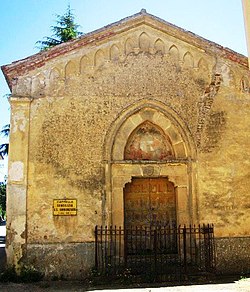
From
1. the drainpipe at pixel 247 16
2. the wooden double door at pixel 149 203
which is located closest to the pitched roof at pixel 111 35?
the wooden double door at pixel 149 203

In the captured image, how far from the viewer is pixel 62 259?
9.84 meters

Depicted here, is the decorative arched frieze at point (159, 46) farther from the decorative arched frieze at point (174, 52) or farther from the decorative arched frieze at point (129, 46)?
the decorative arched frieze at point (129, 46)

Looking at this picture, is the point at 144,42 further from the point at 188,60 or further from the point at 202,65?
the point at 202,65

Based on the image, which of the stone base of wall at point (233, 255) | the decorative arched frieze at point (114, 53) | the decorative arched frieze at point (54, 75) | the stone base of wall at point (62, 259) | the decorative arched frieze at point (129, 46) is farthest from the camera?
the decorative arched frieze at point (129, 46)

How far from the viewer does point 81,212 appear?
10.1 metres

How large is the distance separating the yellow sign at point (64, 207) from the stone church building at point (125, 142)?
0.03m

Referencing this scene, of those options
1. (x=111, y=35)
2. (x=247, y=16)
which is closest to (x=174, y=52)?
(x=111, y=35)

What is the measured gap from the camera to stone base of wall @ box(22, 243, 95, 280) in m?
9.73

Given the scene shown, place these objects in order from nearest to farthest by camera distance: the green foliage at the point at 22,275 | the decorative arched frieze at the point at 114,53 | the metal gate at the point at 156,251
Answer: the green foliage at the point at 22,275 < the metal gate at the point at 156,251 < the decorative arched frieze at the point at 114,53

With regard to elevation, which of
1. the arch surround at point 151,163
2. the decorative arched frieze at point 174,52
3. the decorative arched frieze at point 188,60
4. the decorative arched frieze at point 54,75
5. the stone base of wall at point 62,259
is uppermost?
the decorative arched frieze at point 174,52

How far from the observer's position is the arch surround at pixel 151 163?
1053 centimetres

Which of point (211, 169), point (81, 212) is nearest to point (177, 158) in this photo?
point (211, 169)

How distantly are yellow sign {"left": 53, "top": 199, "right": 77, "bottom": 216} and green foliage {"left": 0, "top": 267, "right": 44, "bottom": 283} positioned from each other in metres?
1.52

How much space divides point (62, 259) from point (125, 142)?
3.57 meters
